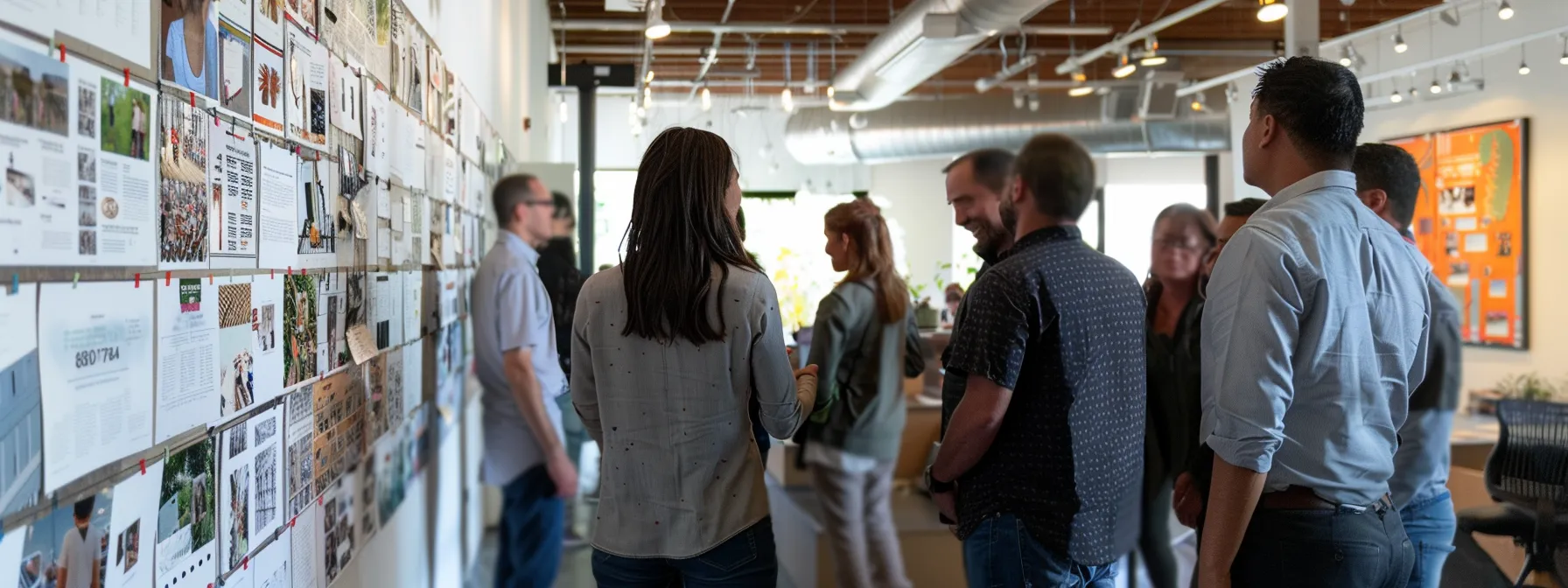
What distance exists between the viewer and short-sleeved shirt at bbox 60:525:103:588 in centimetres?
109

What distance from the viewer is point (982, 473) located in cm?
208

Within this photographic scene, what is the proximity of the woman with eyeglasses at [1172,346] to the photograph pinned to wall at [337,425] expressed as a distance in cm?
200

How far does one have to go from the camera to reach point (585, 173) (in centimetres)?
743

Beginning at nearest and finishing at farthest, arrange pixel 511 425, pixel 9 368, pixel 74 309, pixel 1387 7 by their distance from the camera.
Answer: pixel 9 368 < pixel 74 309 < pixel 511 425 < pixel 1387 7

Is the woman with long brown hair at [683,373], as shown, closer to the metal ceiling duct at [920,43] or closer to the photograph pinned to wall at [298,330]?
the photograph pinned to wall at [298,330]

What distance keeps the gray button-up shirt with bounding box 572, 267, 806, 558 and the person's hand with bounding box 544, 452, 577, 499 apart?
1377 millimetres

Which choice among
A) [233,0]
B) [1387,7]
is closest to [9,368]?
[233,0]

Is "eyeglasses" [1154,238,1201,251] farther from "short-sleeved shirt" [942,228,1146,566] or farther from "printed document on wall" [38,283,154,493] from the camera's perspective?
"printed document on wall" [38,283,154,493]

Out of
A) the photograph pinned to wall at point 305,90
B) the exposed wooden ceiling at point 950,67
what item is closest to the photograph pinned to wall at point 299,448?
the photograph pinned to wall at point 305,90

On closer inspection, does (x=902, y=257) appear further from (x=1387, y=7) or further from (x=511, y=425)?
(x=511, y=425)

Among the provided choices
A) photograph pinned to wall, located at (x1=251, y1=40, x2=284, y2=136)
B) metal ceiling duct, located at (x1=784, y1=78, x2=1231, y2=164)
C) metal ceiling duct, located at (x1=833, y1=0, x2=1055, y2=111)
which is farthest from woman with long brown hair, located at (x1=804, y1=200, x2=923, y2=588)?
metal ceiling duct, located at (x1=784, y1=78, x2=1231, y2=164)

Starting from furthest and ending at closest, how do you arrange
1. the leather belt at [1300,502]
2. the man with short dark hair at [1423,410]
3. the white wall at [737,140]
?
1. the white wall at [737,140]
2. the man with short dark hair at [1423,410]
3. the leather belt at [1300,502]

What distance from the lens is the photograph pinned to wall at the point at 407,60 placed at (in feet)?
8.80

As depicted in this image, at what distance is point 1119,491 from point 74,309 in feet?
5.62
